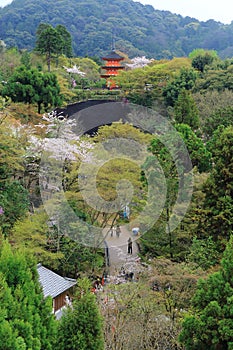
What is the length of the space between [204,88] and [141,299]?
65.9 feet

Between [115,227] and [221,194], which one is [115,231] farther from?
[221,194]

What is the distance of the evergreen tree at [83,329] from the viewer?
216 inches

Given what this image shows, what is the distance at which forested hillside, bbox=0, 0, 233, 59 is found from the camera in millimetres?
66688

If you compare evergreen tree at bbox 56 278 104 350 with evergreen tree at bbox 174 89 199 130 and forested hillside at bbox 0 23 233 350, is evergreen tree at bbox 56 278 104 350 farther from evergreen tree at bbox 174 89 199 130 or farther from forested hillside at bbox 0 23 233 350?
evergreen tree at bbox 174 89 199 130

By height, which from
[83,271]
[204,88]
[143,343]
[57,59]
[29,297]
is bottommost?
[83,271]

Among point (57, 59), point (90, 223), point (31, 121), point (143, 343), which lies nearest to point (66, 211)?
point (90, 223)

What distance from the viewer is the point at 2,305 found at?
509 cm

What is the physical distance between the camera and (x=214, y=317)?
6277 millimetres

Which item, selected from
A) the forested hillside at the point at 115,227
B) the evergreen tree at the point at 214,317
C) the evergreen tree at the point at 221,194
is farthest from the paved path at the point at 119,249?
the evergreen tree at the point at 214,317

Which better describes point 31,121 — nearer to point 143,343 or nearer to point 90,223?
point 90,223

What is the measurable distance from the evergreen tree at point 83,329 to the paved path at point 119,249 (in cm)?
736

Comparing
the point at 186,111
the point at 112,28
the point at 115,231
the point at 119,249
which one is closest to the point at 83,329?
the point at 119,249

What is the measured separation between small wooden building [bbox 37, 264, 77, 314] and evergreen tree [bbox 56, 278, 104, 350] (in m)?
4.56

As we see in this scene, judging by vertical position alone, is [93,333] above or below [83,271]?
above
